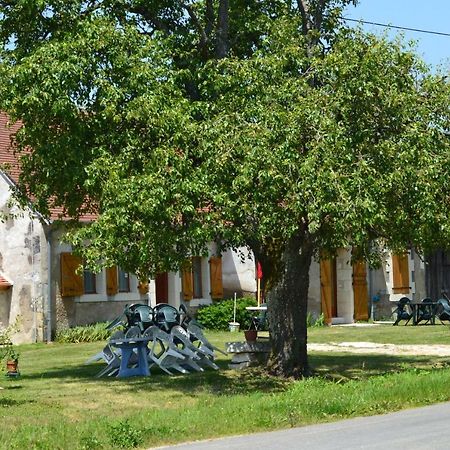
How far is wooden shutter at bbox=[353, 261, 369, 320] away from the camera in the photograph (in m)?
35.8

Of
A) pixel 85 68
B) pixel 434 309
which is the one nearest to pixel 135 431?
pixel 85 68

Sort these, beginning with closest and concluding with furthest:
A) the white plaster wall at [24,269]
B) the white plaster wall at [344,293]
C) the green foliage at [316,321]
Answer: the white plaster wall at [24,269] → the green foliage at [316,321] → the white plaster wall at [344,293]

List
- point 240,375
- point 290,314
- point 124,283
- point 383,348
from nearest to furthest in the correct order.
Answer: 1. point 290,314
2. point 240,375
3. point 383,348
4. point 124,283

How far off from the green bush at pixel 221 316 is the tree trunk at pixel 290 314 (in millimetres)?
12366

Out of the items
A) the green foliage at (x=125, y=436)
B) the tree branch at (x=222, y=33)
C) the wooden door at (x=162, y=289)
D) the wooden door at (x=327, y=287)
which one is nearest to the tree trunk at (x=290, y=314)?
the tree branch at (x=222, y=33)

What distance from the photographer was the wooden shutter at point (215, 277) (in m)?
32.5

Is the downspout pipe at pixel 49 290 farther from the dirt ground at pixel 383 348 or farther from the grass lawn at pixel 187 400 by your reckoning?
the dirt ground at pixel 383 348

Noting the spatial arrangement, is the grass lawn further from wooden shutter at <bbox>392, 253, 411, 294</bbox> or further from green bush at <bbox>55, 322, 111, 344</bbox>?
wooden shutter at <bbox>392, 253, 411, 294</bbox>

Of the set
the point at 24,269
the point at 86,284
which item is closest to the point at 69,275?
the point at 86,284

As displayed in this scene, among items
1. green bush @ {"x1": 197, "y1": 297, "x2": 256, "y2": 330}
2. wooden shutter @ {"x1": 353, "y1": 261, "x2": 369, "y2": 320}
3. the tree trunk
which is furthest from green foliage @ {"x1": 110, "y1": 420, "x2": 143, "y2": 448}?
wooden shutter @ {"x1": 353, "y1": 261, "x2": 369, "y2": 320}

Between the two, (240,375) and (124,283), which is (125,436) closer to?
(240,375)

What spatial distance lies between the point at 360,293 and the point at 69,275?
11.7 m

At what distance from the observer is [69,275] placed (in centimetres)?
2838

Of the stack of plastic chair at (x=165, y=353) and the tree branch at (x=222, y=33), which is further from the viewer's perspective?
the stack of plastic chair at (x=165, y=353)
